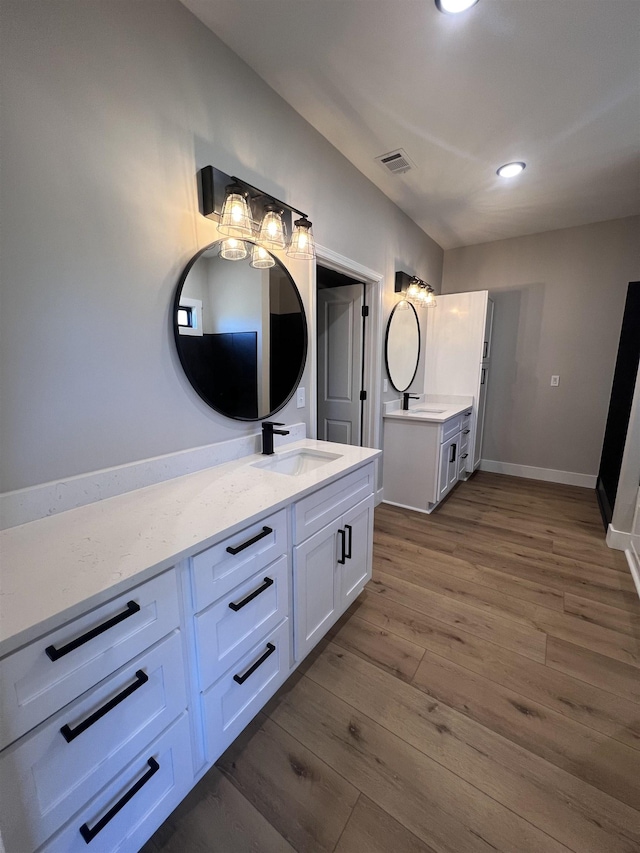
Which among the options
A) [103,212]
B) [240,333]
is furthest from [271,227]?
[103,212]

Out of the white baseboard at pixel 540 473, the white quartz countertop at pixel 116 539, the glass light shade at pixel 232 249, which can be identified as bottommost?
the white baseboard at pixel 540 473

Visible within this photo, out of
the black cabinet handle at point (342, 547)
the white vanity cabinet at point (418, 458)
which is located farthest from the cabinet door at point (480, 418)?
the black cabinet handle at point (342, 547)

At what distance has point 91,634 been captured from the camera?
718mm

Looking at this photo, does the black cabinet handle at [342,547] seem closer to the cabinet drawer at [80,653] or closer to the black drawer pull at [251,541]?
the black drawer pull at [251,541]

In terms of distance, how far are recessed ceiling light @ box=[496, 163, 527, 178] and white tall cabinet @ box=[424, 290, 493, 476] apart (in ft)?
3.80

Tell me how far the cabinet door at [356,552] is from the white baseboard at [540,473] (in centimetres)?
296

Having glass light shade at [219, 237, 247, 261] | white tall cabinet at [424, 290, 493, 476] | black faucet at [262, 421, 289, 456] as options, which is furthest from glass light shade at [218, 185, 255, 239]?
white tall cabinet at [424, 290, 493, 476]

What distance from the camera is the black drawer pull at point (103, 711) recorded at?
694 millimetres

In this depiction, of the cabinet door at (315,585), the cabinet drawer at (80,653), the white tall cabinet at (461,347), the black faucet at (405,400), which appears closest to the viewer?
the cabinet drawer at (80,653)

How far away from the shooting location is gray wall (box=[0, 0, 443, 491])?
0.97 m

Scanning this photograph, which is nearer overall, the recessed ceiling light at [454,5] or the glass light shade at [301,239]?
the recessed ceiling light at [454,5]

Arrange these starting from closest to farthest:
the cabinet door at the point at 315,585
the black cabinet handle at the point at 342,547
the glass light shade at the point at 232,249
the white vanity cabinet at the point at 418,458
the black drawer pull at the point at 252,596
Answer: the black drawer pull at the point at 252,596, the cabinet door at the point at 315,585, the glass light shade at the point at 232,249, the black cabinet handle at the point at 342,547, the white vanity cabinet at the point at 418,458

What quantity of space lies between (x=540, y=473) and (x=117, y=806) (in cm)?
439

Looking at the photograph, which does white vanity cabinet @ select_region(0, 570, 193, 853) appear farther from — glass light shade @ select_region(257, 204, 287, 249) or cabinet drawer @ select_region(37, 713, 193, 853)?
glass light shade @ select_region(257, 204, 287, 249)
